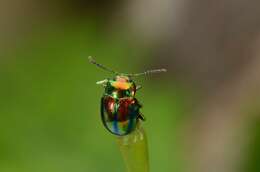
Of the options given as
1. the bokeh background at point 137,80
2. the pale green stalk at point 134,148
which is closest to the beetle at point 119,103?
the pale green stalk at point 134,148

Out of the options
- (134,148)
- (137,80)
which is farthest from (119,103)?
(137,80)

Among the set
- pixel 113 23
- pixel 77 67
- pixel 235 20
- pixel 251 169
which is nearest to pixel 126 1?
pixel 113 23

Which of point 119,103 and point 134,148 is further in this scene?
point 119,103

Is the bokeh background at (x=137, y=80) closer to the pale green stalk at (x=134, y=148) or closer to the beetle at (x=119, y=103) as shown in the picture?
the beetle at (x=119, y=103)

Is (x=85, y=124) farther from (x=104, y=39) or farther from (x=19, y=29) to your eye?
(x=19, y=29)

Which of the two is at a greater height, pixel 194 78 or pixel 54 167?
pixel 194 78

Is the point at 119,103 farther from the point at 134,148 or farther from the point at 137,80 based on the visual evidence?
the point at 137,80
